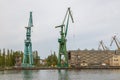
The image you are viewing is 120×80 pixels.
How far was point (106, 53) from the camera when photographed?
153750 millimetres

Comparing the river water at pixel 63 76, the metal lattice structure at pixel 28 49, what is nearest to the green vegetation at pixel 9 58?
the metal lattice structure at pixel 28 49

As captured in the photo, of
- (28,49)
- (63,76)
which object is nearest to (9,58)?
(28,49)

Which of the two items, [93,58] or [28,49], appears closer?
[28,49]

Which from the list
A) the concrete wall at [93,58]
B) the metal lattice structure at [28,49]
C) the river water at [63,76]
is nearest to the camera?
the river water at [63,76]

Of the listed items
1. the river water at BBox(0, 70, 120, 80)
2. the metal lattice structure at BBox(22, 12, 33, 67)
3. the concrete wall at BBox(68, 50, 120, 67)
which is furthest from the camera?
the concrete wall at BBox(68, 50, 120, 67)

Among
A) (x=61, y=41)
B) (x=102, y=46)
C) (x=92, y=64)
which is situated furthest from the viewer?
(x=102, y=46)

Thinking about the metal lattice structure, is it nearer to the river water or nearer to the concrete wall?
the concrete wall

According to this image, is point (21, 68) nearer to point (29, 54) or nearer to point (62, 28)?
point (29, 54)

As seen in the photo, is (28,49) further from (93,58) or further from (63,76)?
(63,76)

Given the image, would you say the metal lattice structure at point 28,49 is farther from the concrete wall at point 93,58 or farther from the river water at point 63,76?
the river water at point 63,76

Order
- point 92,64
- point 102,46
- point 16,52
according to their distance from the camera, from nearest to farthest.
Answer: point 16,52, point 92,64, point 102,46

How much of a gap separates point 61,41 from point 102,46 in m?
55.2

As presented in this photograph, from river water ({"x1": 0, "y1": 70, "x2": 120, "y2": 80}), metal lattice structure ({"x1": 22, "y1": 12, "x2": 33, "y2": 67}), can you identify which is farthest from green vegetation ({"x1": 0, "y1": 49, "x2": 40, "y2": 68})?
river water ({"x1": 0, "y1": 70, "x2": 120, "y2": 80})

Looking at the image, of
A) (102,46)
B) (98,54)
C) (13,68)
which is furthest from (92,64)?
(13,68)
